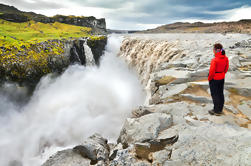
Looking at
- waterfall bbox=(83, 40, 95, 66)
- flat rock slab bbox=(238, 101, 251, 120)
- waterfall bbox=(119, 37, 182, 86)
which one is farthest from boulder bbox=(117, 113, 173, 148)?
waterfall bbox=(83, 40, 95, 66)

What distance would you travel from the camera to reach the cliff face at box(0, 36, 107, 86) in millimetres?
16202

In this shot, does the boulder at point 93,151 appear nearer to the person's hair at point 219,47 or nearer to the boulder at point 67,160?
the boulder at point 67,160

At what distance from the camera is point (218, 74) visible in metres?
5.60

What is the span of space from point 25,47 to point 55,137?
11.7 metres

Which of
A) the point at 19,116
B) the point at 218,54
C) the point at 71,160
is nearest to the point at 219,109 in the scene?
the point at 218,54

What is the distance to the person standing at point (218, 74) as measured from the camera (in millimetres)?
5387

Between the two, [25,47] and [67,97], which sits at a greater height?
[25,47]

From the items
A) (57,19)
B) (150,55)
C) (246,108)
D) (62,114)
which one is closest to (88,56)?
(150,55)

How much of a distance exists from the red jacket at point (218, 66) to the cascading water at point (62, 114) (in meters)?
9.99

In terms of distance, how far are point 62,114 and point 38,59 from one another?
7.79 metres

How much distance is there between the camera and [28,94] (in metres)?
18.7

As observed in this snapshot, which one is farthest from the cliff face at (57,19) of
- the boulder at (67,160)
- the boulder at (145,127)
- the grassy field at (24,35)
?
the boulder at (145,127)

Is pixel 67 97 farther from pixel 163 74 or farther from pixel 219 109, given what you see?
pixel 219 109

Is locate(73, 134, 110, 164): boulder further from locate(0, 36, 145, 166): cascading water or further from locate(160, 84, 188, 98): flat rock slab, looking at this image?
locate(0, 36, 145, 166): cascading water
